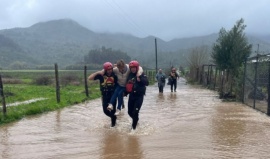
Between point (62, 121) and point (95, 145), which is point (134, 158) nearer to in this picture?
point (95, 145)

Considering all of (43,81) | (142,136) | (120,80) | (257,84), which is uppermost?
(120,80)

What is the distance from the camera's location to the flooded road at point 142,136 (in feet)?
23.9

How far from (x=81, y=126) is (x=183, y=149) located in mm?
3814

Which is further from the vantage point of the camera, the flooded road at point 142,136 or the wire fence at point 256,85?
the wire fence at point 256,85

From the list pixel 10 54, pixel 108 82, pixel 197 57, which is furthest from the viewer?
pixel 10 54

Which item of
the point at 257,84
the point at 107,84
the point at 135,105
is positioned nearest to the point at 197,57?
the point at 257,84

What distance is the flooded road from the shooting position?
23.9ft

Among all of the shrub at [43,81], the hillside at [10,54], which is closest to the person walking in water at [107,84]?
the shrub at [43,81]

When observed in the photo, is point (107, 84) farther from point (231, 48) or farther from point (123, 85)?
point (231, 48)

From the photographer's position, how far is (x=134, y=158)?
22.7 ft

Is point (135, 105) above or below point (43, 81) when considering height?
above

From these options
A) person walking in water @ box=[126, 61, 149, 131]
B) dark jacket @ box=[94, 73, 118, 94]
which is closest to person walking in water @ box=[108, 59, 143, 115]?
dark jacket @ box=[94, 73, 118, 94]

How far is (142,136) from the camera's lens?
8898 mm

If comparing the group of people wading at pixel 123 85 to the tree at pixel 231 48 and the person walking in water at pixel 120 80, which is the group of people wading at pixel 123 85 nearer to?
the person walking in water at pixel 120 80
